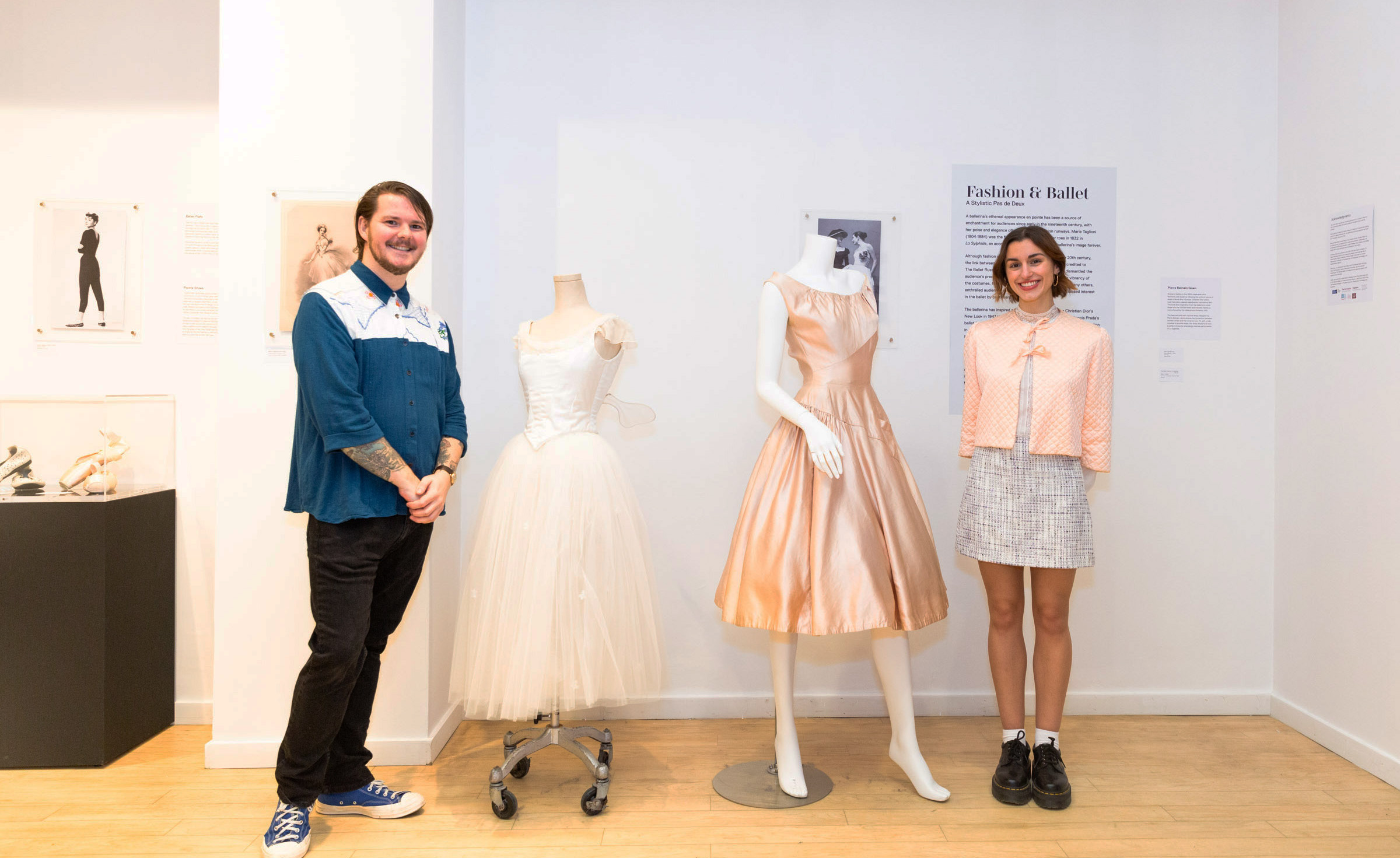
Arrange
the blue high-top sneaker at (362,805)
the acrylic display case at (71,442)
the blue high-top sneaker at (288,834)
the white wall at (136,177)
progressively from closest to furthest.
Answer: the blue high-top sneaker at (288,834), the blue high-top sneaker at (362,805), the acrylic display case at (71,442), the white wall at (136,177)

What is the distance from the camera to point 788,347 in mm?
2611

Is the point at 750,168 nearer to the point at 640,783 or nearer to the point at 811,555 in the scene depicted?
the point at 811,555

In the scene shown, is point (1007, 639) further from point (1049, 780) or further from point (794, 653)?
point (794, 653)

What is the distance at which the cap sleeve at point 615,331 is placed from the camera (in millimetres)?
2509

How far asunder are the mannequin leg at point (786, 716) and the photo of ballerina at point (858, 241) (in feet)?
5.19

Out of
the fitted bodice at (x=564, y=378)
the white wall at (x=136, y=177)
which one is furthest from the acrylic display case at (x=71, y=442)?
the fitted bodice at (x=564, y=378)

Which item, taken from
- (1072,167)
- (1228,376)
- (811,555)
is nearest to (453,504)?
(811,555)

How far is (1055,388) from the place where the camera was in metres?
2.46

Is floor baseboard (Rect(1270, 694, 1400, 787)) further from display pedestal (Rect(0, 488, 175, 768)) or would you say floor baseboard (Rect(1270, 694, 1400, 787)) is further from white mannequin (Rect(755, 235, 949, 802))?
display pedestal (Rect(0, 488, 175, 768))

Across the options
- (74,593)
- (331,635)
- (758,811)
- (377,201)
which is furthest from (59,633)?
(758,811)

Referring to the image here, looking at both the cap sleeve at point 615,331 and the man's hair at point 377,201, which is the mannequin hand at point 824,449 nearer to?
the cap sleeve at point 615,331

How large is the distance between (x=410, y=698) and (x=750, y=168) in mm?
2509

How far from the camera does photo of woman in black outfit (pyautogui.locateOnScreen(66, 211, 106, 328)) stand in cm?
321

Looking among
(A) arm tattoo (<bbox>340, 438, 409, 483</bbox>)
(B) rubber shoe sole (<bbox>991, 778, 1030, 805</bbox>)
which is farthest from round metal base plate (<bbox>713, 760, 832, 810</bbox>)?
(A) arm tattoo (<bbox>340, 438, 409, 483</bbox>)
